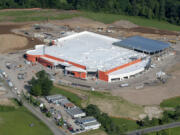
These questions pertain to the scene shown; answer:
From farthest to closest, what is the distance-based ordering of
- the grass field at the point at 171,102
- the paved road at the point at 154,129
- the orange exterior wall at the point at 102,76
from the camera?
the orange exterior wall at the point at 102,76, the grass field at the point at 171,102, the paved road at the point at 154,129

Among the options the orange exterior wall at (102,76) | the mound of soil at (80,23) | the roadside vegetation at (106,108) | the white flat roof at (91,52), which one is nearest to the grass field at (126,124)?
the roadside vegetation at (106,108)

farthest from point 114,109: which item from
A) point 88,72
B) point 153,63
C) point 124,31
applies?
point 124,31

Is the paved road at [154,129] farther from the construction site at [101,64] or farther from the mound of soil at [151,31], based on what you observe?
the mound of soil at [151,31]

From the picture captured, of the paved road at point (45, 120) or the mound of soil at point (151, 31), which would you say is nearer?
the paved road at point (45, 120)

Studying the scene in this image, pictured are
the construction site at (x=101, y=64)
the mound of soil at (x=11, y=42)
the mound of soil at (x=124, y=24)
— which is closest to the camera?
the construction site at (x=101, y=64)

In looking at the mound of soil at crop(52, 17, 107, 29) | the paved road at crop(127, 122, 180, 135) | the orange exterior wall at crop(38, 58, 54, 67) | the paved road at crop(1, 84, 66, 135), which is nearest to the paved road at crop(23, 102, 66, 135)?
the paved road at crop(1, 84, 66, 135)

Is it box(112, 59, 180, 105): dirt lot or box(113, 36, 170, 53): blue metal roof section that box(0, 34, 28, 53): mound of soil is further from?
box(112, 59, 180, 105): dirt lot

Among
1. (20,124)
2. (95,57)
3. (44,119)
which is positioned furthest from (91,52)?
(20,124)
